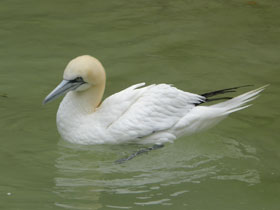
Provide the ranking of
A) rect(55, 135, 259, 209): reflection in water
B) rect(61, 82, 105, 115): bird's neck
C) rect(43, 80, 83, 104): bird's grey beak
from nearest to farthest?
1. rect(55, 135, 259, 209): reflection in water
2. rect(43, 80, 83, 104): bird's grey beak
3. rect(61, 82, 105, 115): bird's neck

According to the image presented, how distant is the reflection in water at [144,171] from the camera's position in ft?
17.3

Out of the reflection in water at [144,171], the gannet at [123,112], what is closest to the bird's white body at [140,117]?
the gannet at [123,112]

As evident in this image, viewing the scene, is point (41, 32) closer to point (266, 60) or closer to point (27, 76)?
point (27, 76)

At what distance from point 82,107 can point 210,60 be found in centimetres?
279

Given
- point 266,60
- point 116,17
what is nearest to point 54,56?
point 116,17

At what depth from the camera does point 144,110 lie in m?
6.23

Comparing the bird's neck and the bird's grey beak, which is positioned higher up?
the bird's grey beak

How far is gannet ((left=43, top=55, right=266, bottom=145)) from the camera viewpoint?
615cm

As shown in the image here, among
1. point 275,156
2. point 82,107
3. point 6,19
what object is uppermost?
point 6,19

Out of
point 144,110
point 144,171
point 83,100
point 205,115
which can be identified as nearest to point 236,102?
point 205,115

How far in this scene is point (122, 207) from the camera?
199 inches

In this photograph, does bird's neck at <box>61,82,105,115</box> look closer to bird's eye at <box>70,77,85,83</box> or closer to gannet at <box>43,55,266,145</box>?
gannet at <box>43,55,266,145</box>

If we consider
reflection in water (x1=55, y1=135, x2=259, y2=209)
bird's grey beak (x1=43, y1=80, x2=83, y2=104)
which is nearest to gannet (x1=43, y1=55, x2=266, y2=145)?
bird's grey beak (x1=43, y1=80, x2=83, y2=104)

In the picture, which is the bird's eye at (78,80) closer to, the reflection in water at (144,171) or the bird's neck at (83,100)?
the bird's neck at (83,100)
